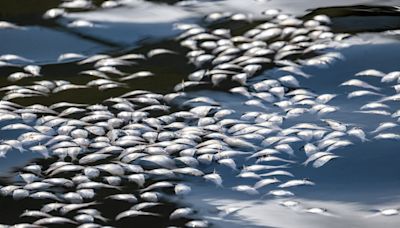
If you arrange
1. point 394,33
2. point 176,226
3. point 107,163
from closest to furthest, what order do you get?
1. point 176,226
2. point 107,163
3. point 394,33

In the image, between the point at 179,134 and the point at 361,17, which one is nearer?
the point at 179,134

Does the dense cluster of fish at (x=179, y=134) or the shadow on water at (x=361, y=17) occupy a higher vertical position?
the shadow on water at (x=361, y=17)

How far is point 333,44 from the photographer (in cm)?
872

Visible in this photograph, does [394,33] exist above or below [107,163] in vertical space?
above

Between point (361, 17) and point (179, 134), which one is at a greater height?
point (361, 17)

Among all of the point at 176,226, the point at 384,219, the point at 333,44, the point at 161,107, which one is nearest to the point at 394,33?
the point at 333,44

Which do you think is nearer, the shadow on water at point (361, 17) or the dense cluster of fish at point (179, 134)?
the dense cluster of fish at point (179, 134)

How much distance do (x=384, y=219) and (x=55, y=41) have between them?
4328 millimetres

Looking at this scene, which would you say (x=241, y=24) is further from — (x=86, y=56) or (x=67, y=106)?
(x=67, y=106)

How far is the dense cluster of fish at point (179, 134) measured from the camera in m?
6.43

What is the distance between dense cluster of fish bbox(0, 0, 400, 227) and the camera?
6.43 meters

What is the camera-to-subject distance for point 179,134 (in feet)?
23.5

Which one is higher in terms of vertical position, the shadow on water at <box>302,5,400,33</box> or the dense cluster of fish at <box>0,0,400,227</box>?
the shadow on water at <box>302,5,400,33</box>

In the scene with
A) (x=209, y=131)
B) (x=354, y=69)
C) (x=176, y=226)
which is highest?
(x=354, y=69)
